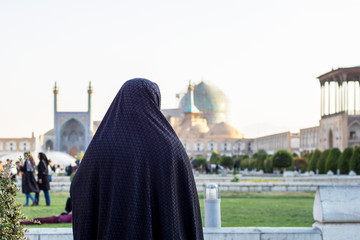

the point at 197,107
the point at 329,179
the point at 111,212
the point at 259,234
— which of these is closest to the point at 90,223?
the point at 111,212

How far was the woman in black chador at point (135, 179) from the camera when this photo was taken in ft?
6.25

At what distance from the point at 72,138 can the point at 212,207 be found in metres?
38.1

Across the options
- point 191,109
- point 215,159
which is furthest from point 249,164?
point 191,109

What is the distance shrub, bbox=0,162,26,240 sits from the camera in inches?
104

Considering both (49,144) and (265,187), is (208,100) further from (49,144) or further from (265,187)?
(265,187)

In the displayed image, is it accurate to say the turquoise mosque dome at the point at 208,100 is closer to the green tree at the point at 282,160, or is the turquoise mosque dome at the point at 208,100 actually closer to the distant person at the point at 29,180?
the green tree at the point at 282,160

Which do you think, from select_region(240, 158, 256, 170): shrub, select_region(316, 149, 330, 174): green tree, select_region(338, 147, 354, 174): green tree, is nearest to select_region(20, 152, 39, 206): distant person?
select_region(338, 147, 354, 174): green tree

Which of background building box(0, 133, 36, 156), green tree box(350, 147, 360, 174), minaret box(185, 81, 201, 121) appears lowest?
green tree box(350, 147, 360, 174)

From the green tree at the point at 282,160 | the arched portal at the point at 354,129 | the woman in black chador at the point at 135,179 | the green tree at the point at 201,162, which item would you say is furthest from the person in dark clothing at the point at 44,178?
the arched portal at the point at 354,129

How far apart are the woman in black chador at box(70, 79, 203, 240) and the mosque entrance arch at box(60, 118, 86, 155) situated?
3924 centimetres

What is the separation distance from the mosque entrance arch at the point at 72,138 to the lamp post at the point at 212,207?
3728 centimetres

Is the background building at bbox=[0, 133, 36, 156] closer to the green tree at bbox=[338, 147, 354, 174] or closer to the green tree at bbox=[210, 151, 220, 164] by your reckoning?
the green tree at bbox=[210, 151, 220, 164]

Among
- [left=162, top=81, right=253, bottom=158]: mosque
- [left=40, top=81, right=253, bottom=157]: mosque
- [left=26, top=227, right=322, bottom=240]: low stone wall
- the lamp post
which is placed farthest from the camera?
[left=162, top=81, right=253, bottom=158]: mosque

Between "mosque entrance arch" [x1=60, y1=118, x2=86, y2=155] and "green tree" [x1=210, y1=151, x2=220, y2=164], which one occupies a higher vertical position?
"mosque entrance arch" [x1=60, y1=118, x2=86, y2=155]
